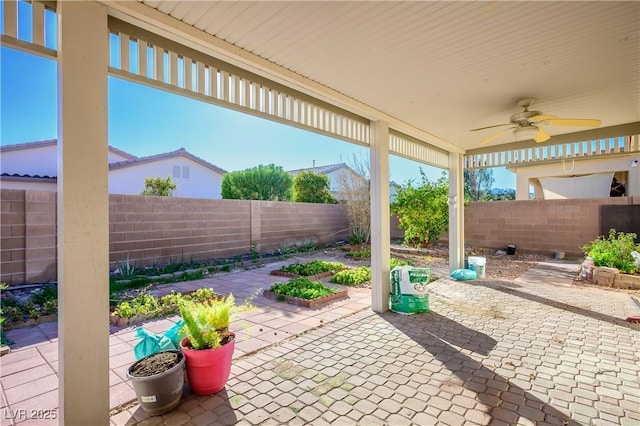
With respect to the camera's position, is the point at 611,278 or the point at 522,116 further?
the point at 611,278

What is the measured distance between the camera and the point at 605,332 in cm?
369

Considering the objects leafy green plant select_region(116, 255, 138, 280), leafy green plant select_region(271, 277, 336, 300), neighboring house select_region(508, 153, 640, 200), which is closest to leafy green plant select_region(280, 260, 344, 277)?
leafy green plant select_region(271, 277, 336, 300)

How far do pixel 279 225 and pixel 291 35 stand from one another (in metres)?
8.13

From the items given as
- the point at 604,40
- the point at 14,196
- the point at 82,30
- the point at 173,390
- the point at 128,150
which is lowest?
the point at 173,390

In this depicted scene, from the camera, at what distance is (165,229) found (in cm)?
722

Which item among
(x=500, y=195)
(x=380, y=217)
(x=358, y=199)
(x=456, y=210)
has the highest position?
(x=500, y=195)

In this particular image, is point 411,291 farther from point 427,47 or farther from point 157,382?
point 157,382

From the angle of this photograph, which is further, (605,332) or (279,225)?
(279,225)

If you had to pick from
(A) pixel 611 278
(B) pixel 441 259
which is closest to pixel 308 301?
(A) pixel 611 278

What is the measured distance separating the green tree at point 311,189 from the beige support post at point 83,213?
39.5 ft

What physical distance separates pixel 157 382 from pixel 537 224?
10.5 metres

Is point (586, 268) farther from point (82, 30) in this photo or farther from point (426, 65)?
point (82, 30)

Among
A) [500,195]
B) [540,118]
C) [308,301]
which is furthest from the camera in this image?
[500,195]

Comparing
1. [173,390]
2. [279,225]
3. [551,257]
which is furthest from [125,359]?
[551,257]
